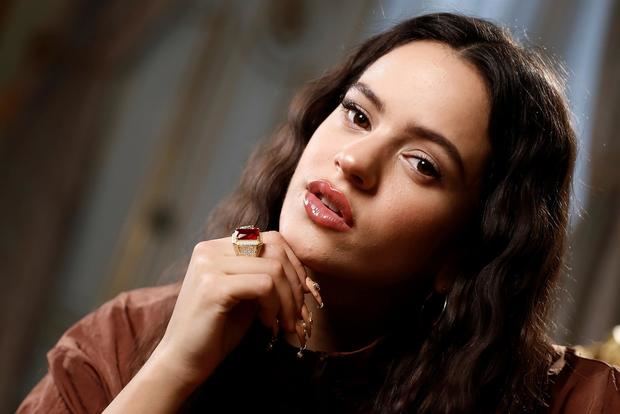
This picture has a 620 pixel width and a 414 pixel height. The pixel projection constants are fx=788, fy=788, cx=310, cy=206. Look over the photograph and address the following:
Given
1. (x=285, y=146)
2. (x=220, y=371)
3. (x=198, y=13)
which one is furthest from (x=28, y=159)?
(x=220, y=371)

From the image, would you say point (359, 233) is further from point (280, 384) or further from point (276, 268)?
point (280, 384)

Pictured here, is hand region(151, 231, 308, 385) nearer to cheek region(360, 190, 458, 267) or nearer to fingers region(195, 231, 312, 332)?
fingers region(195, 231, 312, 332)

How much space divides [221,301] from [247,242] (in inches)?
4.3

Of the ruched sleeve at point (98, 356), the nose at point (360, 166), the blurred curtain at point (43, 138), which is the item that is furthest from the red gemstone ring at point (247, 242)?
the blurred curtain at point (43, 138)

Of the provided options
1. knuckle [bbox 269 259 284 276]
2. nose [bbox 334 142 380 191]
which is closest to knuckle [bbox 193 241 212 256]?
knuckle [bbox 269 259 284 276]

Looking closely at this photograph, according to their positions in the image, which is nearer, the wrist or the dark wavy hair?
the wrist

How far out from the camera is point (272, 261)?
1268 mm

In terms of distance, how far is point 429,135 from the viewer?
137 centimetres

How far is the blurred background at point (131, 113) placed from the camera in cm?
328

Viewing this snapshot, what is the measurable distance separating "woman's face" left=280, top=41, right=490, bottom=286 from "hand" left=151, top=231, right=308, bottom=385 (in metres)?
0.08

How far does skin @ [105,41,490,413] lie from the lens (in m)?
1.26

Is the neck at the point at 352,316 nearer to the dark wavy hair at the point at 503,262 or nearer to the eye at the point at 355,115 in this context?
the dark wavy hair at the point at 503,262

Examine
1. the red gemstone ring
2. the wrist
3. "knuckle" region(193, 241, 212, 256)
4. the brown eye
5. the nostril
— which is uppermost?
the brown eye

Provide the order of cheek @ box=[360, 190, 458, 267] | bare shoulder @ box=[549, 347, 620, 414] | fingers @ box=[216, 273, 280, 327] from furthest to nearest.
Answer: bare shoulder @ box=[549, 347, 620, 414] < cheek @ box=[360, 190, 458, 267] < fingers @ box=[216, 273, 280, 327]
